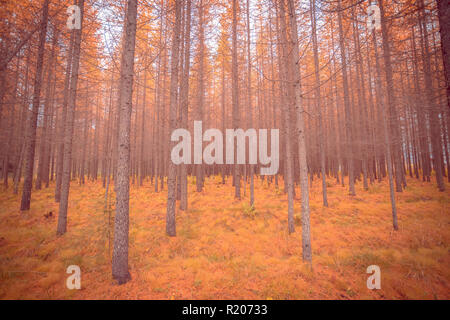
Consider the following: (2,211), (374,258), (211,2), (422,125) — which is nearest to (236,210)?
(374,258)

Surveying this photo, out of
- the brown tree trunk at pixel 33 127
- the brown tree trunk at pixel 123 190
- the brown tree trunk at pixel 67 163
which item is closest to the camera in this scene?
the brown tree trunk at pixel 123 190

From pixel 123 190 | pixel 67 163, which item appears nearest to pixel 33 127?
pixel 67 163

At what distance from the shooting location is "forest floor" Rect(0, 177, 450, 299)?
3828mm

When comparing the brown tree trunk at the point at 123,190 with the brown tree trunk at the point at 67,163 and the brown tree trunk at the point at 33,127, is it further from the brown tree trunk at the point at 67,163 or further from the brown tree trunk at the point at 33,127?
the brown tree trunk at the point at 33,127

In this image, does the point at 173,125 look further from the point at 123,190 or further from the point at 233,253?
the point at 233,253

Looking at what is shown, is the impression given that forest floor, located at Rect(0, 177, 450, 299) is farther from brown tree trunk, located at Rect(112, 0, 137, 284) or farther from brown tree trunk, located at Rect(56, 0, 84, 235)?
brown tree trunk, located at Rect(56, 0, 84, 235)

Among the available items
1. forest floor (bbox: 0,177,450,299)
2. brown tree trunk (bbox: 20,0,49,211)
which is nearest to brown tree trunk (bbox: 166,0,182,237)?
forest floor (bbox: 0,177,450,299)

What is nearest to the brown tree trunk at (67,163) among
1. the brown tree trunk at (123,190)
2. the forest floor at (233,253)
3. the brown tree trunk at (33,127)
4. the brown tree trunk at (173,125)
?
the forest floor at (233,253)

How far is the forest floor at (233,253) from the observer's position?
383cm

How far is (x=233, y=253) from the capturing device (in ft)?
18.3

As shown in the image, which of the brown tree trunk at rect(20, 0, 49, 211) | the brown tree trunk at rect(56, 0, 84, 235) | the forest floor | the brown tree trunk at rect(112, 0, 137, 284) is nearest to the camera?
the forest floor

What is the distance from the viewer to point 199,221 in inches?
308

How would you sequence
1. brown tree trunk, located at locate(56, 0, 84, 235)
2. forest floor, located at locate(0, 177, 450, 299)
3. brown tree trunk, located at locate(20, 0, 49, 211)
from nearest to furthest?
forest floor, located at locate(0, 177, 450, 299) < brown tree trunk, located at locate(56, 0, 84, 235) < brown tree trunk, located at locate(20, 0, 49, 211)

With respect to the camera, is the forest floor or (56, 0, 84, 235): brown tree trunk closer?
the forest floor
